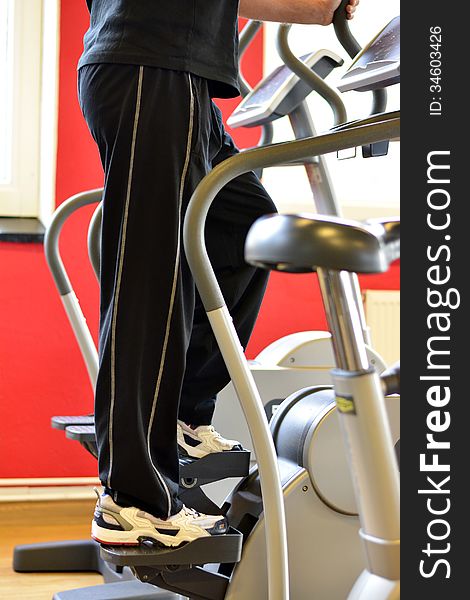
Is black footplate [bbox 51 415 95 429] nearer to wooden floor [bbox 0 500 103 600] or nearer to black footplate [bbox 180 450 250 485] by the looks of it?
wooden floor [bbox 0 500 103 600]

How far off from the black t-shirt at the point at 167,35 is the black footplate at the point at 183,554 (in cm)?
81

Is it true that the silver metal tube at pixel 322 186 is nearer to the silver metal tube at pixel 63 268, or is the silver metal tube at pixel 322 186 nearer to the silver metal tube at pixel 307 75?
the silver metal tube at pixel 307 75

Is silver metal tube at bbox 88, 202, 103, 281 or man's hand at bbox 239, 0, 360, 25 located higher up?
man's hand at bbox 239, 0, 360, 25

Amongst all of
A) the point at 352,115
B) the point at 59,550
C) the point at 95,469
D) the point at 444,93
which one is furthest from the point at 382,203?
the point at 444,93

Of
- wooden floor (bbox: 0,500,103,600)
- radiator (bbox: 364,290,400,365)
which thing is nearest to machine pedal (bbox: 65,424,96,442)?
wooden floor (bbox: 0,500,103,600)

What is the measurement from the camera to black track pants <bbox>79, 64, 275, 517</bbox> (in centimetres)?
156

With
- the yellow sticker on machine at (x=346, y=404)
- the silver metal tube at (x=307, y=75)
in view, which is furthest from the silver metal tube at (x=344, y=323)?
the silver metal tube at (x=307, y=75)

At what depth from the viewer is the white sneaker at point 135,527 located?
1565 mm

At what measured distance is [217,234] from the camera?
1.87 m

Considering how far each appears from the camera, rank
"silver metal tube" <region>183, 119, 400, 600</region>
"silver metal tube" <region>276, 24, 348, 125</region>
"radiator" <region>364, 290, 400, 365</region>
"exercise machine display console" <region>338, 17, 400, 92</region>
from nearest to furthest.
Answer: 1. "silver metal tube" <region>183, 119, 400, 600</region>
2. "exercise machine display console" <region>338, 17, 400, 92</region>
3. "silver metal tube" <region>276, 24, 348, 125</region>
4. "radiator" <region>364, 290, 400, 365</region>

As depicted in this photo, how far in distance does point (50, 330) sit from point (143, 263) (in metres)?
1.69

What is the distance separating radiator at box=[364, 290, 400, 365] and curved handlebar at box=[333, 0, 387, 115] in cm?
159

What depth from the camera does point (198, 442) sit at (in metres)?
1.87

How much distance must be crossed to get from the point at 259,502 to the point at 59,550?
1.01 m
